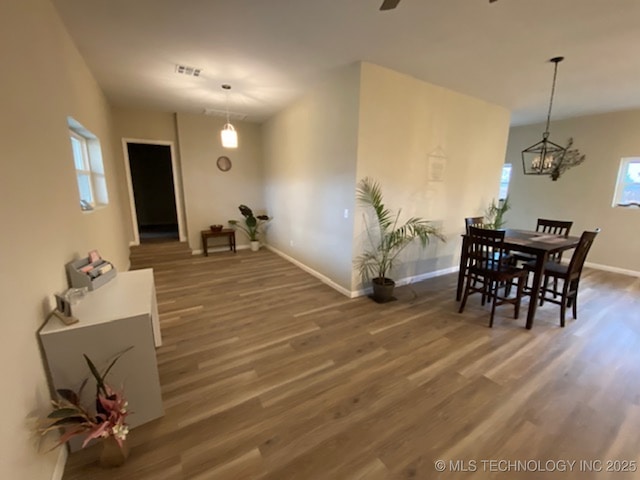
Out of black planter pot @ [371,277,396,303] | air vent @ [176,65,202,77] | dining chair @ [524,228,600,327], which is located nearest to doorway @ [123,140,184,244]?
air vent @ [176,65,202,77]

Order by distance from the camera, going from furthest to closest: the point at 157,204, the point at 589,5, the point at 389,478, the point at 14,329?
1. the point at 157,204
2. the point at 589,5
3. the point at 389,478
4. the point at 14,329

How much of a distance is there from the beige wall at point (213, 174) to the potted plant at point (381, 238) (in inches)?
144

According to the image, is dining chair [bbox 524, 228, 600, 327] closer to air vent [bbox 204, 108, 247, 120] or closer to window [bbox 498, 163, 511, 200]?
window [bbox 498, 163, 511, 200]

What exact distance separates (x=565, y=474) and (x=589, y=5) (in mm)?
3277

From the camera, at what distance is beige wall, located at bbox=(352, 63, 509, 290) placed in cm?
338

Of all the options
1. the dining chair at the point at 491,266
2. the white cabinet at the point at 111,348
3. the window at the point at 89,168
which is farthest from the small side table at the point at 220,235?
the dining chair at the point at 491,266

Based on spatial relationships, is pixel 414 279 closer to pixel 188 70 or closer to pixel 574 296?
pixel 574 296

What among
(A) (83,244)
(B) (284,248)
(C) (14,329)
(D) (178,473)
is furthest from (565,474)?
(B) (284,248)

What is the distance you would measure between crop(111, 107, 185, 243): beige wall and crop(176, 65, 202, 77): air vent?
234 cm

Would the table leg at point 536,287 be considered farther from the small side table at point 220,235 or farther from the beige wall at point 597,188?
the small side table at point 220,235

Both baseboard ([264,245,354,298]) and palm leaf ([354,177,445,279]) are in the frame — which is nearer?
palm leaf ([354,177,445,279])

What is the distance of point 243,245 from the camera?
6.52m

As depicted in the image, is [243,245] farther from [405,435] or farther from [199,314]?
[405,435]

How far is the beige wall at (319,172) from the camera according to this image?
3470mm
